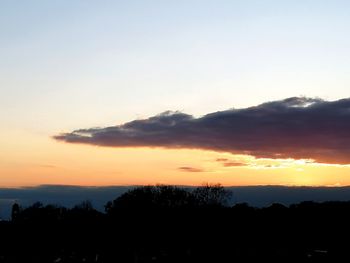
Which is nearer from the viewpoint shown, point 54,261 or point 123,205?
point 54,261

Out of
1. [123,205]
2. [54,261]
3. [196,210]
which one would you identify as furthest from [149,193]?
[54,261]

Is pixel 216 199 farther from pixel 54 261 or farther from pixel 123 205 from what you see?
pixel 54 261

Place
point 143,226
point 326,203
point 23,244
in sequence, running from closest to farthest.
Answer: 1. point 23,244
2. point 143,226
3. point 326,203

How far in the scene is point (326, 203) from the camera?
4734 inches

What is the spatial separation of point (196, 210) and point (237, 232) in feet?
61.5

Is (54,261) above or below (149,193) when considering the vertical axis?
below

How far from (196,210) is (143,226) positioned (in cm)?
1321

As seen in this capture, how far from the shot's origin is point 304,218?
359 ft

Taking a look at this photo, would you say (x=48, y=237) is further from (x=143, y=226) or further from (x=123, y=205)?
(x=123, y=205)

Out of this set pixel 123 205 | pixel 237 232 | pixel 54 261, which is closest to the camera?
pixel 54 261

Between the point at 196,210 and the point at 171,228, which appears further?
the point at 196,210

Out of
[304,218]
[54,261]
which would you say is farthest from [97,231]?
[54,261]

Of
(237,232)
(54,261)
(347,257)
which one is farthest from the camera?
(237,232)

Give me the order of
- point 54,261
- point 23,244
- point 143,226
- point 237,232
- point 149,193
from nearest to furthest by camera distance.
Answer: point 54,261
point 23,244
point 237,232
point 143,226
point 149,193
